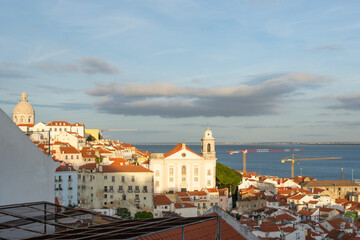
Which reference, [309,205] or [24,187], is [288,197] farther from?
[24,187]

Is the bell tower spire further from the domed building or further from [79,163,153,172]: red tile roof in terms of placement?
the domed building

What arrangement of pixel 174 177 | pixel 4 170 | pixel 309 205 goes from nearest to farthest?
pixel 4 170, pixel 309 205, pixel 174 177

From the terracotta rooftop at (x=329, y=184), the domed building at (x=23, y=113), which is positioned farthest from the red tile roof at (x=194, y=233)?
the domed building at (x=23, y=113)

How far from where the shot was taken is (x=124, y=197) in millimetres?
37812

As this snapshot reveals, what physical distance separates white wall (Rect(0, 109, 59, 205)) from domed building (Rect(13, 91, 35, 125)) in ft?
242

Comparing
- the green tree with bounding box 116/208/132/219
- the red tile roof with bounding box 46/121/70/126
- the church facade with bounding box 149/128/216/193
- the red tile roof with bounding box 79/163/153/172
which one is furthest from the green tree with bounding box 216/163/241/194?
the red tile roof with bounding box 46/121/70/126

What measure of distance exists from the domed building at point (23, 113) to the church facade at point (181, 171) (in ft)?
139

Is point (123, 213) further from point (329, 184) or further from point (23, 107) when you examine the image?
point (23, 107)

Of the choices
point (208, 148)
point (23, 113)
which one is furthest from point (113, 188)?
point (23, 113)

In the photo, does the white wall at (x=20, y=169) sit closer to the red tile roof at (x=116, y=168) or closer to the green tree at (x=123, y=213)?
the green tree at (x=123, y=213)

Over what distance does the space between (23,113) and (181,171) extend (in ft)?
147

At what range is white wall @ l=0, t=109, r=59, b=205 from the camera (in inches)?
279

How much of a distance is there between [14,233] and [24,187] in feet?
9.43

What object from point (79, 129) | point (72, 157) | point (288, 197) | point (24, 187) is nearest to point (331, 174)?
point (288, 197)
